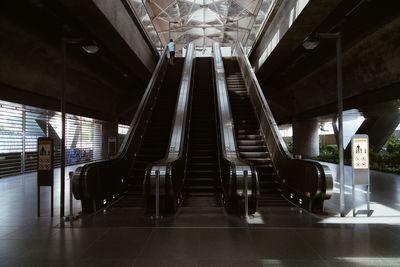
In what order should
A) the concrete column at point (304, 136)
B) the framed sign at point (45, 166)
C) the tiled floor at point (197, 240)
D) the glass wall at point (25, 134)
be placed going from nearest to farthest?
the tiled floor at point (197, 240) < the framed sign at point (45, 166) < the glass wall at point (25, 134) < the concrete column at point (304, 136)

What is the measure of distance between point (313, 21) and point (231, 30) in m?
24.0

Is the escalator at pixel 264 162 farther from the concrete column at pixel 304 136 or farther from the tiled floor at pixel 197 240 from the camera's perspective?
the concrete column at pixel 304 136

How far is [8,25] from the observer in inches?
311

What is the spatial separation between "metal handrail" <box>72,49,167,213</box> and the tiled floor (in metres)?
0.43

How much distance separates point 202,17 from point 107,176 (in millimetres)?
26508

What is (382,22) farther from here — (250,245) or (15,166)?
(15,166)

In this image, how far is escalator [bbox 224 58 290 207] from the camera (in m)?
7.32

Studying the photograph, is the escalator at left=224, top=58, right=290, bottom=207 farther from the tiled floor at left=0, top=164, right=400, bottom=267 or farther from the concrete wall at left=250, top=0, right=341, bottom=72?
the concrete wall at left=250, top=0, right=341, bottom=72

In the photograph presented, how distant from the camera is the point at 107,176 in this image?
6477 millimetres

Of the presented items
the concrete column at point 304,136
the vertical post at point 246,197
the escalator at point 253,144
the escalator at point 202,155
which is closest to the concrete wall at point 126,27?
Answer: the escalator at point 202,155

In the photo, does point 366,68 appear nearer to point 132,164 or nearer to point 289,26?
point 289,26

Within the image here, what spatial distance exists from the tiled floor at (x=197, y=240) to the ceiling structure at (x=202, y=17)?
67.4 feet

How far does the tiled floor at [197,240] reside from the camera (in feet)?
11.7

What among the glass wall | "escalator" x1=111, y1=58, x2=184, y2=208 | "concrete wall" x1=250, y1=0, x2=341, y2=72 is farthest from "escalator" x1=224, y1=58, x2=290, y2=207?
the glass wall
